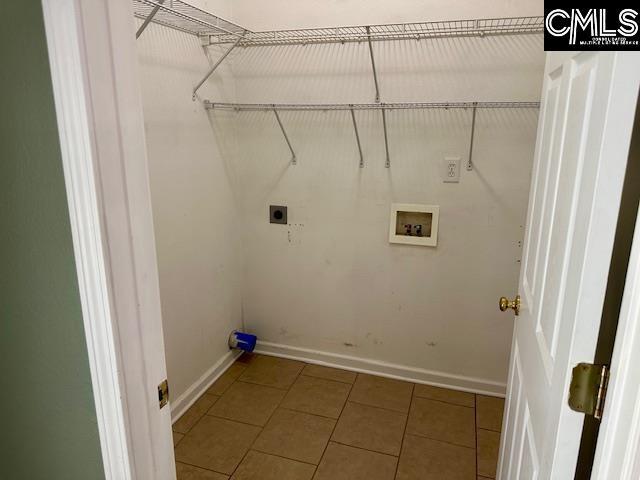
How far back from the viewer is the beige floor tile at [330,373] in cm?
253

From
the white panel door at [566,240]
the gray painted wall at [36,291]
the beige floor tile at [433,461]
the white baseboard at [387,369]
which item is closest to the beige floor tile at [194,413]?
the white baseboard at [387,369]

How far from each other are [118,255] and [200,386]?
1.82 meters

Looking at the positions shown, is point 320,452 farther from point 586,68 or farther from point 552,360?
point 586,68

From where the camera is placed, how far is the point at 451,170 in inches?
84.4

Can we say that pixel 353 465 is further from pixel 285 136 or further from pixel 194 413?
pixel 285 136

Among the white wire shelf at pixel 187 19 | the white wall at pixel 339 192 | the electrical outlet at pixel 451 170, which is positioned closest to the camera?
the white wire shelf at pixel 187 19

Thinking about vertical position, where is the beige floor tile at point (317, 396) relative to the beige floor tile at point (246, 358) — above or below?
below

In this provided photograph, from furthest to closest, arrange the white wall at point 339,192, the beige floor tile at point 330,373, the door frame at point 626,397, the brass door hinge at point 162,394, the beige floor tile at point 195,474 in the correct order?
the beige floor tile at point 330,373 < the white wall at point 339,192 < the beige floor tile at point 195,474 < the brass door hinge at point 162,394 < the door frame at point 626,397

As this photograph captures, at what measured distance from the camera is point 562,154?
85cm

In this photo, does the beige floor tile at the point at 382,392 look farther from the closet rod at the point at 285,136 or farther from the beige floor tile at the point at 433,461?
the closet rod at the point at 285,136

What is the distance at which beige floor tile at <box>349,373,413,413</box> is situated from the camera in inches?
90.4

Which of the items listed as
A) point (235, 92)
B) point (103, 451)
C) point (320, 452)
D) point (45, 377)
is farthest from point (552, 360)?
point (235, 92)

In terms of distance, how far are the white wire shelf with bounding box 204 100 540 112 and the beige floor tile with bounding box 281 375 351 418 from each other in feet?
5.07

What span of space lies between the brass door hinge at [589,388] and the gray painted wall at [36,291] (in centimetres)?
85
